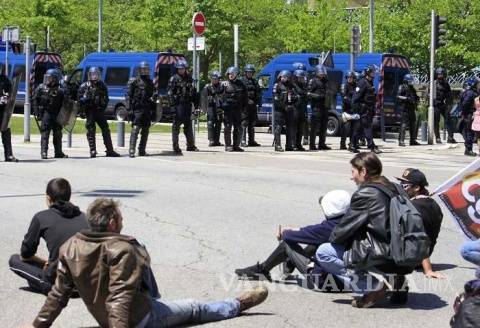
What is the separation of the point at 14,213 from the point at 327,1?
39464 mm

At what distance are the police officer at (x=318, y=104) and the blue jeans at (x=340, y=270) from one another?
1422 centimetres

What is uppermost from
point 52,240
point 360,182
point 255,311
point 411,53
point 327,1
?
point 327,1

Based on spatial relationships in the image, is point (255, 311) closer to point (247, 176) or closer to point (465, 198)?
point (465, 198)

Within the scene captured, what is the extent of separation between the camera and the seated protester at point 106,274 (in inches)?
204

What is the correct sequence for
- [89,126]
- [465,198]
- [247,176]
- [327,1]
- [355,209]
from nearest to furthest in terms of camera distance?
[355,209] → [465,198] → [247,176] → [89,126] → [327,1]

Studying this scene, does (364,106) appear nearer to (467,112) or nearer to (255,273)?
(467,112)

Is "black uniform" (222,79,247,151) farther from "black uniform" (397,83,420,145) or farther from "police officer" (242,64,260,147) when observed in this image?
"black uniform" (397,83,420,145)

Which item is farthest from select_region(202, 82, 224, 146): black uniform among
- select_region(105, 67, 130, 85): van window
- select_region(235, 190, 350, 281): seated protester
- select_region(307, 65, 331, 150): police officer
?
select_region(235, 190, 350, 281): seated protester

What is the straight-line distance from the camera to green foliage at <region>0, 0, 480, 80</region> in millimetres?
39562

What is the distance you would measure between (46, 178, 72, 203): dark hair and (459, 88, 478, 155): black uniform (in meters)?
15.3

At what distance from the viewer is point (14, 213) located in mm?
11219

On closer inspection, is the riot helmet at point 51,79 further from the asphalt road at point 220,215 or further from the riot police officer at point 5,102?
the asphalt road at point 220,215

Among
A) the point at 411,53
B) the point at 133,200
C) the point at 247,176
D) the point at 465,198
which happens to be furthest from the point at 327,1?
the point at 465,198

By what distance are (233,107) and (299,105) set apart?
61.0 inches
